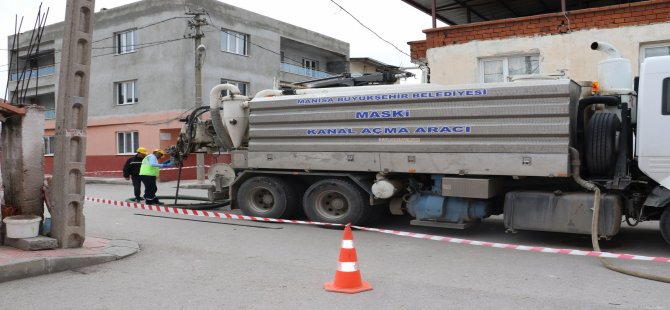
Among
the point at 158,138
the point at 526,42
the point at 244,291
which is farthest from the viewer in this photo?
the point at 158,138

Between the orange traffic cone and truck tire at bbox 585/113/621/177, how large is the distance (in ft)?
13.7

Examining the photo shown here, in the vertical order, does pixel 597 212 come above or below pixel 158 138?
below

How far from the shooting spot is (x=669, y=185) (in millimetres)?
7074

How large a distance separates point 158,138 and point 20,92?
58.6 feet

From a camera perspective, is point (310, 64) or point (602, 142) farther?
point (310, 64)

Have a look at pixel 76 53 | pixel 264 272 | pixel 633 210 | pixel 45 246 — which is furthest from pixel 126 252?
pixel 633 210

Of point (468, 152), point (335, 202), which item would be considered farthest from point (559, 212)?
point (335, 202)

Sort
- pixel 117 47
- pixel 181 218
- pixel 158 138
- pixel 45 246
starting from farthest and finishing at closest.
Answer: pixel 117 47
pixel 158 138
pixel 181 218
pixel 45 246

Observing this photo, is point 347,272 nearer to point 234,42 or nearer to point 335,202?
point 335,202

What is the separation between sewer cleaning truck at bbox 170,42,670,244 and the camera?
24.6ft

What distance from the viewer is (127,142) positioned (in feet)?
90.3

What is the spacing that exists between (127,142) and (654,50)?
76.5ft

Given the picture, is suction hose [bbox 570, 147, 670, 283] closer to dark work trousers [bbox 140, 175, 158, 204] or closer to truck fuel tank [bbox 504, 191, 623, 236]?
truck fuel tank [bbox 504, 191, 623, 236]

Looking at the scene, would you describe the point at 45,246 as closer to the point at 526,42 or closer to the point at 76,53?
the point at 76,53
